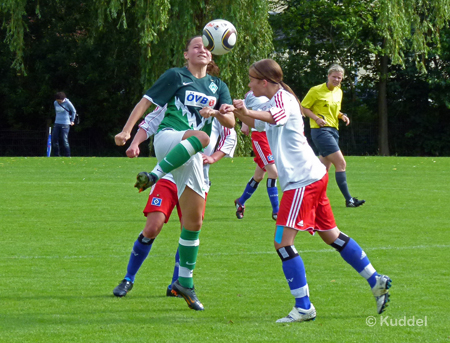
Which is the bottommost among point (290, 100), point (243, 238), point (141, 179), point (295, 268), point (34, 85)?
point (34, 85)

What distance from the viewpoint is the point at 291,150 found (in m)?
5.52

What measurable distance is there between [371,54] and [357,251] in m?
32.8

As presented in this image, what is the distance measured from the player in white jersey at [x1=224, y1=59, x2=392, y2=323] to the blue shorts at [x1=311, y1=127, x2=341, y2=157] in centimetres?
694

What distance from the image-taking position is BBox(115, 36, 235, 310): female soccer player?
5812 millimetres

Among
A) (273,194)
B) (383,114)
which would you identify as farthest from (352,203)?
(383,114)

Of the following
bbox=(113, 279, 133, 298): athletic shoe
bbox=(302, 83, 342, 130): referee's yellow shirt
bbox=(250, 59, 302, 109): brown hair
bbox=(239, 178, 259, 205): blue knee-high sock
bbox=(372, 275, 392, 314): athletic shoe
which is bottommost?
bbox=(239, 178, 259, 205): blue knee-high sock

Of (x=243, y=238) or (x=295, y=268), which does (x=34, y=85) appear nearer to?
(x=243, y=238)

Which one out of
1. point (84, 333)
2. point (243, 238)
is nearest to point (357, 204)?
point (243, 238)

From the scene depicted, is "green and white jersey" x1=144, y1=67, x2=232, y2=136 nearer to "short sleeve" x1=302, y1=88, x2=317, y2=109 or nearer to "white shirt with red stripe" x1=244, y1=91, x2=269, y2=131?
"white shirt with red stripe" x1=244, y1=91, x2=269, y2=131

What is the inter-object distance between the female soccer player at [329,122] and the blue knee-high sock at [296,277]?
729cm

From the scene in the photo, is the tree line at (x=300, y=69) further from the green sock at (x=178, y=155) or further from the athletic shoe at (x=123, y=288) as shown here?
the green sock at (x=178, y=155)

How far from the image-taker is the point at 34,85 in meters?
34.4

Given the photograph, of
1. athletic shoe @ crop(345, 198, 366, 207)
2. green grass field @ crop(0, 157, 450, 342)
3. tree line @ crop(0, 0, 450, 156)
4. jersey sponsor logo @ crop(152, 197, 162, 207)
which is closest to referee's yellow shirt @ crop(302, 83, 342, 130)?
athletic shoe @ crop(345, 198, 366, 207)

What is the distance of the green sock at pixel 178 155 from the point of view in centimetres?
559
